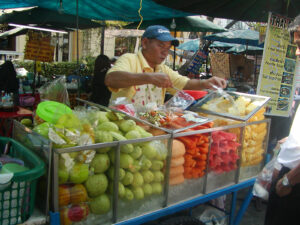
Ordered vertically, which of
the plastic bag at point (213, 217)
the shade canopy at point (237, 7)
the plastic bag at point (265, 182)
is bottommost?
the plastic bag at point (213, 217)

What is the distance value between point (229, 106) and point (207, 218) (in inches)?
39.9

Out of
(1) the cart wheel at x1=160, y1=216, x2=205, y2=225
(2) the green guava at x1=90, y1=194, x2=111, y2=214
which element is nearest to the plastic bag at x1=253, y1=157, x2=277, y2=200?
(1) the cart wheel at x1=160, y1=216, x2=205, y2=225

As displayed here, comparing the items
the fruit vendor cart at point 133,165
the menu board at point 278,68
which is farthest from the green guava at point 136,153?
the menu board at point 278,68

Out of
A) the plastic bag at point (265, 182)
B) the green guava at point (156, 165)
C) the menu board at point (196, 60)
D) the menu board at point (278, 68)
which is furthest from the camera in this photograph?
the menu board at point (196, 60)

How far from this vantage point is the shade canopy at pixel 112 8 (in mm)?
4684

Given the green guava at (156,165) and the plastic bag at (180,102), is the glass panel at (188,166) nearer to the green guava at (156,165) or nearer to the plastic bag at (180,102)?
the green guava at (156,165)

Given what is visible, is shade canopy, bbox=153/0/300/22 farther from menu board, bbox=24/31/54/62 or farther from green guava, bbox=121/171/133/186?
menu board, bbox=24/31/54/62

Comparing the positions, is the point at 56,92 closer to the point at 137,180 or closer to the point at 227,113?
the point at 137,180

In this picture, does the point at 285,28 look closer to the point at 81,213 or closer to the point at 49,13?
the point at 81,213

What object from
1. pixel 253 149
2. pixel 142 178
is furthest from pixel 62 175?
pixel 253 149

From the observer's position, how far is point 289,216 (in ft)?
5.72

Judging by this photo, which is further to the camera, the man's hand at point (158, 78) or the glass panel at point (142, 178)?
the man's hand at point (158, 78)

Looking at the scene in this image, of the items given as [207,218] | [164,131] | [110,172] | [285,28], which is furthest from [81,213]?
[285,28]

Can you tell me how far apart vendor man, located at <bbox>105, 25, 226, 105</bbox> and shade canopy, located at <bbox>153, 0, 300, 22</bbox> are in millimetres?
916
